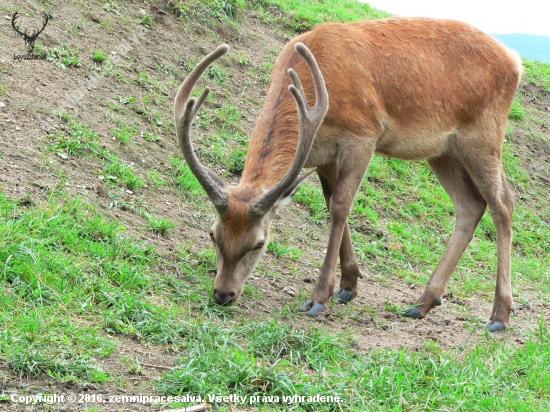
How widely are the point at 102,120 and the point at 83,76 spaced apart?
81 cm

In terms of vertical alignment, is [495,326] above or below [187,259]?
above

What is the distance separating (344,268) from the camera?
700 cm

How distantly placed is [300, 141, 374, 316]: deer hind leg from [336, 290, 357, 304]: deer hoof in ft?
1.80

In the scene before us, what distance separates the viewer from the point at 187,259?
21.3ft

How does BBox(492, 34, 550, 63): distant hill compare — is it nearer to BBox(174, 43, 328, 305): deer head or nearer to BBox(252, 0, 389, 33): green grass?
BBox(252, 0, 389, 33): green grass

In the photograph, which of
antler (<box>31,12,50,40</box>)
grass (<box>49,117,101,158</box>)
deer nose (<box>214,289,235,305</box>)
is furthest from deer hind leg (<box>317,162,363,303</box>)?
antler (<box>31,12,50,40</box>)

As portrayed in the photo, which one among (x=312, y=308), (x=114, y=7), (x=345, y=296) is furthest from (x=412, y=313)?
(x=114, y=7)

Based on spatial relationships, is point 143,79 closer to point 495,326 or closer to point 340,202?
point 340,202

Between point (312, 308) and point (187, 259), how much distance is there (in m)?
1.20

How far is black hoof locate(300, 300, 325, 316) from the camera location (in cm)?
617

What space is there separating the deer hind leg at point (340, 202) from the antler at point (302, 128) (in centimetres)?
78

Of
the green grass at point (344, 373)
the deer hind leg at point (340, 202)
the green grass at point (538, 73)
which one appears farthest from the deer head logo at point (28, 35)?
the green grass at point (538, 73)

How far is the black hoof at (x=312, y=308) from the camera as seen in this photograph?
20.2 feet

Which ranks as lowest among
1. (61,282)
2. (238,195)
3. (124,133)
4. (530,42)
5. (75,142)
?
(530,42)
